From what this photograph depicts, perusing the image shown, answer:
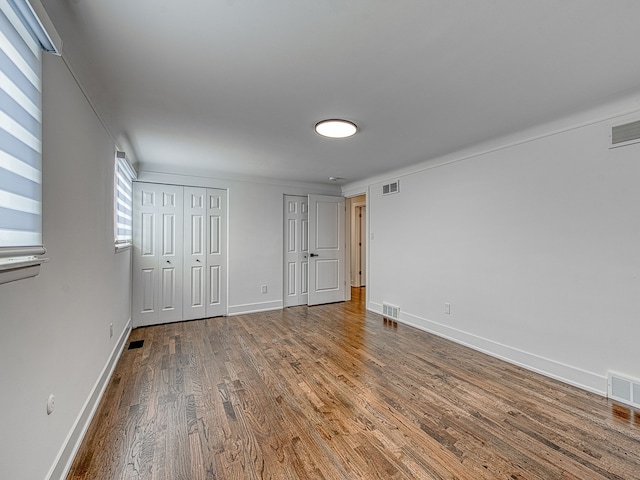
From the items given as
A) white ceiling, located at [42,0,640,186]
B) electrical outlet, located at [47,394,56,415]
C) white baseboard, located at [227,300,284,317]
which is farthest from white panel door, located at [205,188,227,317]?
electrical outlet, located at [47,394,56,415]

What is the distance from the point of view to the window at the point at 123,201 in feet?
9.64

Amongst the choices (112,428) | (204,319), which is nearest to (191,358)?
(112,428)

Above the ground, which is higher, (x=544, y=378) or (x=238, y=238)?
(x=238, y=238)

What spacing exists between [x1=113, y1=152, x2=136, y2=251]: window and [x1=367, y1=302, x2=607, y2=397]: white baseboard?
12.7ft

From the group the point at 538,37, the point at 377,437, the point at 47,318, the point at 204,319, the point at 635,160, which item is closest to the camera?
the point at 47,318

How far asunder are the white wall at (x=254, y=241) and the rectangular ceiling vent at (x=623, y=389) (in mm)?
4135

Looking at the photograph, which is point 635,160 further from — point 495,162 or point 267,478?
point 267,478

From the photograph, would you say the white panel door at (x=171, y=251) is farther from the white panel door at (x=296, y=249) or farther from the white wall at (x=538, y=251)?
the white wall at (x=538, y=251)

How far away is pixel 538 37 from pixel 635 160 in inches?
59.5

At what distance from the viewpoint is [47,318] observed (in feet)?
4.58

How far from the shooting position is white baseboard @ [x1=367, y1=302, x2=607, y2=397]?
94.0 inches

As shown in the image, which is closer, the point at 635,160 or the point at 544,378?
the point at 635,160

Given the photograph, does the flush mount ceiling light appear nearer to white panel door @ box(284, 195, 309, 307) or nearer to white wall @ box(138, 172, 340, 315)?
white wall @ box(138, 172, 340, 315)

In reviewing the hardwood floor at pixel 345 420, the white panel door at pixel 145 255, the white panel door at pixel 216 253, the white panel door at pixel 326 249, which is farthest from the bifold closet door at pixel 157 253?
the white panel door at pixel 326 249
